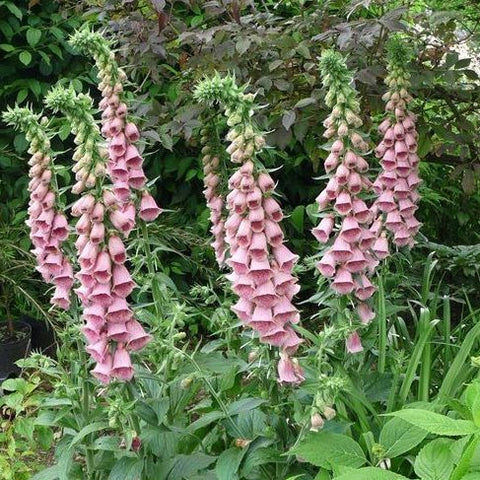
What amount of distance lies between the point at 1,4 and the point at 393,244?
3006 millimetres

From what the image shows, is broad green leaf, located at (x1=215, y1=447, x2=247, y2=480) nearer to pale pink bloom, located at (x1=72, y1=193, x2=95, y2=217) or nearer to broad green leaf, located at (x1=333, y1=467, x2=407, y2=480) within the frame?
broad green leaf, located at (x1=333, y1=467, x2=407, y2=480)

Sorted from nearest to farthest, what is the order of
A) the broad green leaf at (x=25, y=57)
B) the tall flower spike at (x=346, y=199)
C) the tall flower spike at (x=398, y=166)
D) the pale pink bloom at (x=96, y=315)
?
the pale pink bloom at (x=96, y=315)
the tall flower spike at (x=346, y=199)
the tall flower spike at (x=398, y=166)
the broad green leaf at (x=25, y=57)

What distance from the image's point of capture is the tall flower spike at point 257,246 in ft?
7.93

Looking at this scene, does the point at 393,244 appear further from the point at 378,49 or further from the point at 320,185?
the point at 320,185

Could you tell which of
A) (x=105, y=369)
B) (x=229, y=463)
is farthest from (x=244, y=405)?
(x=105, y=369)

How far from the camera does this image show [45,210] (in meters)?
2.67

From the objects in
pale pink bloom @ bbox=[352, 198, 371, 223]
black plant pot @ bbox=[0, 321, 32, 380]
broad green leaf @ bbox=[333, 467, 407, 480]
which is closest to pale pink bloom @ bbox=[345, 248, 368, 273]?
pale pink bloom @ bbox=[352, 198, 371, 223]

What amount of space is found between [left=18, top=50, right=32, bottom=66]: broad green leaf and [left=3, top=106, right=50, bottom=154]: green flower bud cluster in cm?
265

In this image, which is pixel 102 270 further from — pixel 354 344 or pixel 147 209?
pixel 354 344

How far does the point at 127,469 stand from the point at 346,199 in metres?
1.09

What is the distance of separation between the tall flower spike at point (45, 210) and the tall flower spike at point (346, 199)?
0.84 m

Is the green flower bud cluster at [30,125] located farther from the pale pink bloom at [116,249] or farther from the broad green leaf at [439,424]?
the broad green leaf at [439,424]

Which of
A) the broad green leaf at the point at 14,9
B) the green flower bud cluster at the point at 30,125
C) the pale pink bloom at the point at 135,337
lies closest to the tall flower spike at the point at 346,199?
the pale pink bloom at the point at 135,337

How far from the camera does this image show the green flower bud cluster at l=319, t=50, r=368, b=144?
8.60ft
